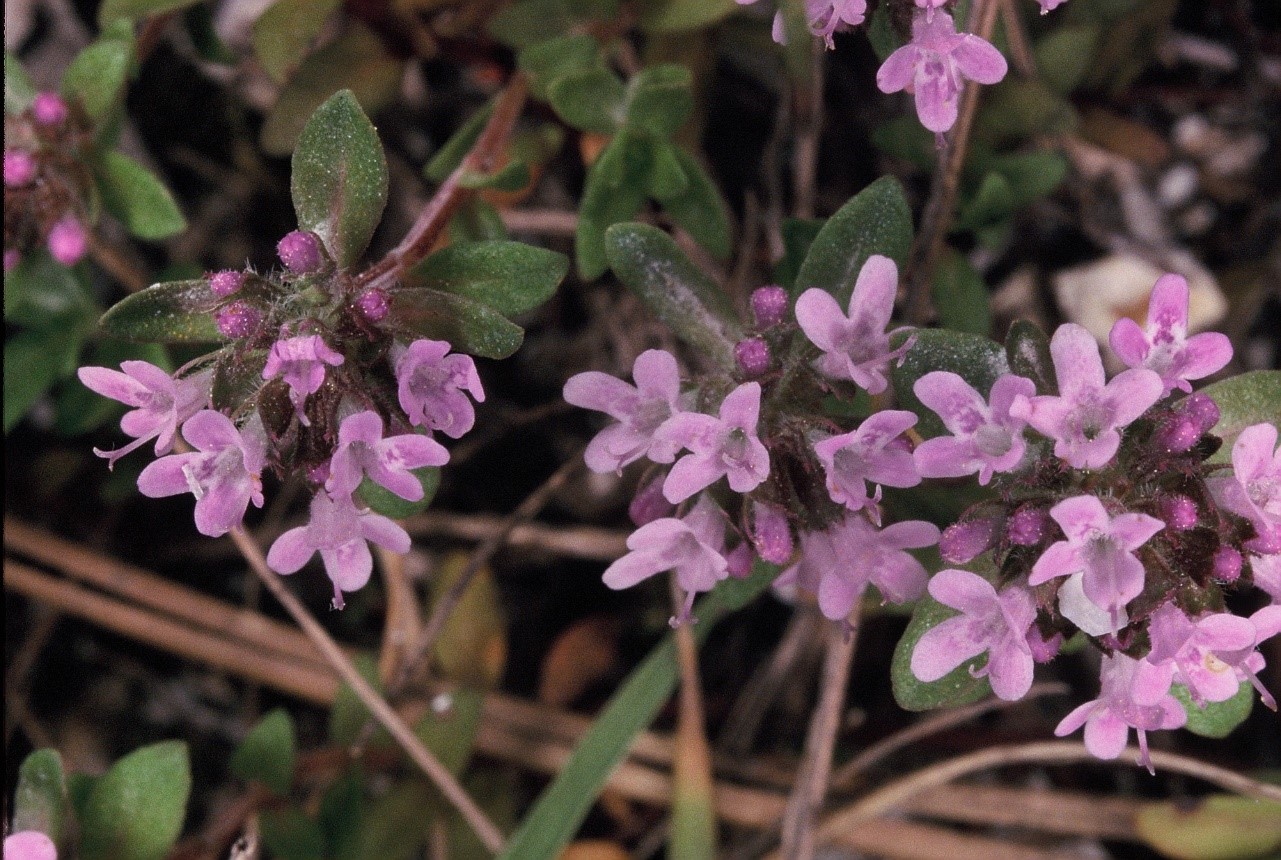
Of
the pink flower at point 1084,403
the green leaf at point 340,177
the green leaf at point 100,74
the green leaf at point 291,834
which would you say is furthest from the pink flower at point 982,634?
the green leaf at point 100,74

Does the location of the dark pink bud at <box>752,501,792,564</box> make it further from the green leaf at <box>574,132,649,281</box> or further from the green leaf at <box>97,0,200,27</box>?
the green leaf at <box>97,0,200,27</box>

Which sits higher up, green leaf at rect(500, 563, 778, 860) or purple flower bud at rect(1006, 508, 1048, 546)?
purple flower bud at rect(1006, 508, 1048, 546)

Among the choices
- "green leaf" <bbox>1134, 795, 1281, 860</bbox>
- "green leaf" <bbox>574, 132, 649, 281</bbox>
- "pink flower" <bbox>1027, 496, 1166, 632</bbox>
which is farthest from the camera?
"green leaf" <bbox>1134, 795, 1281, 860</bbox>

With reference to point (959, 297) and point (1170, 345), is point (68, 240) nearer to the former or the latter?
point (959, 297)

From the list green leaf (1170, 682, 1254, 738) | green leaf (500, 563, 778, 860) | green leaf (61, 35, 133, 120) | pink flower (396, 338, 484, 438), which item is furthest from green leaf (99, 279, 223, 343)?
green leaf (1170, 682, 1254, 738)

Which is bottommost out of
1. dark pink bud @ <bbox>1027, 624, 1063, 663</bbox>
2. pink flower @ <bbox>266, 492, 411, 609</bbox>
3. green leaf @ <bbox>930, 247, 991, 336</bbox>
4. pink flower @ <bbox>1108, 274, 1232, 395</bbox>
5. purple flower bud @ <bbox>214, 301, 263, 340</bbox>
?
dark pink bud @ <bbox>1027, 624, 1063, 663</bbox>
